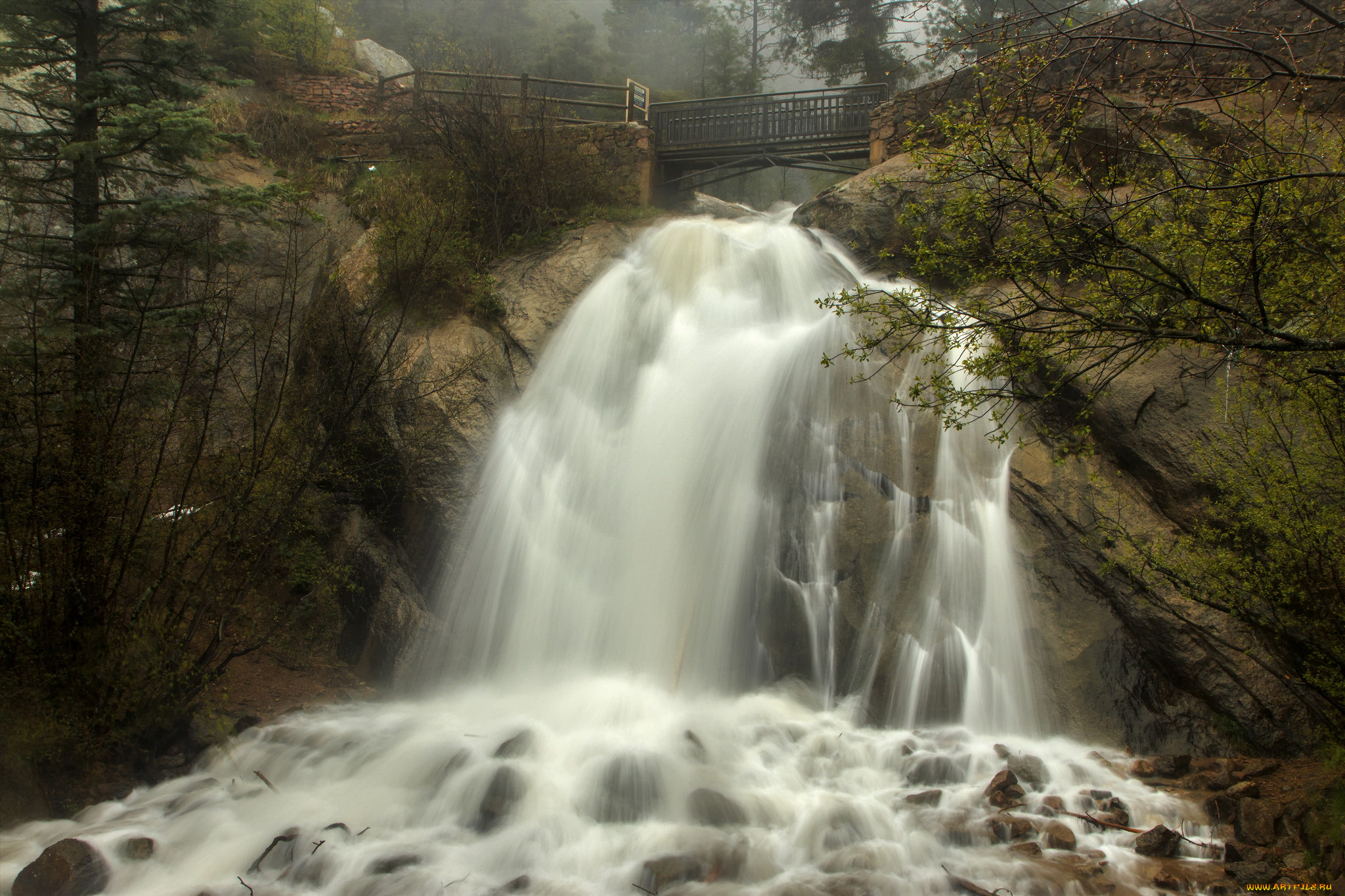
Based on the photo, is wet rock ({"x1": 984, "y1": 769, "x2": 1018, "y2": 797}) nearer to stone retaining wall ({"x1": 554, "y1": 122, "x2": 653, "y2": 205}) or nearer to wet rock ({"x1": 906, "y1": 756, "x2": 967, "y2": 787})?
wet rock ({"x1": 906, "y1": 756, "x2": 967, "y2": 787})

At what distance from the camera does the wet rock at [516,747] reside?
23.5 feet

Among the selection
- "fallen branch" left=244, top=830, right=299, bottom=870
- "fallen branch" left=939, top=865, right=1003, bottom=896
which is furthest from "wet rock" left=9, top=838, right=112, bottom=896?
"fallen branch" left=939, top=865, right=1003, bottom=896

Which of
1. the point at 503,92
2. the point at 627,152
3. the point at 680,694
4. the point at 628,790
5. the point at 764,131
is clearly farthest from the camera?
the point at 764,131

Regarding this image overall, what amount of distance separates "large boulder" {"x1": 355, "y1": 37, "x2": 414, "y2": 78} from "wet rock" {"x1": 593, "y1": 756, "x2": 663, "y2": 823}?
2251 cm

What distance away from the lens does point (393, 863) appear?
5781 millimetres

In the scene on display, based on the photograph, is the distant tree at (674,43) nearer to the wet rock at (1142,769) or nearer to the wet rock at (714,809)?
the wet rock at (1142,769)

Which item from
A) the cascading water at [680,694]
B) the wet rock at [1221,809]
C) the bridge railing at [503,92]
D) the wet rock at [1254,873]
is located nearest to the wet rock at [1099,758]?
the cascading water at [680,694]

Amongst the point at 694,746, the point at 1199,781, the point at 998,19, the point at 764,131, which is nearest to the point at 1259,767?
the point at 1199,781

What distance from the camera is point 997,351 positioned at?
5598 mm

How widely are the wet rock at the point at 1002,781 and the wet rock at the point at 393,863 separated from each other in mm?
4818

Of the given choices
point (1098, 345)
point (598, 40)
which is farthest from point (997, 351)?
point (598, 40)

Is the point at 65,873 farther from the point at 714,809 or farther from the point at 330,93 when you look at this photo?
the point at 330,93

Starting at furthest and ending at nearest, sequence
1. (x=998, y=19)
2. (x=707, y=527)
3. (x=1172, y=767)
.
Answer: (x=998, y=19) < (x=707, y=527) < (x=1172, y=767)

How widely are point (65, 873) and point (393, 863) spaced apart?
2.22 m
